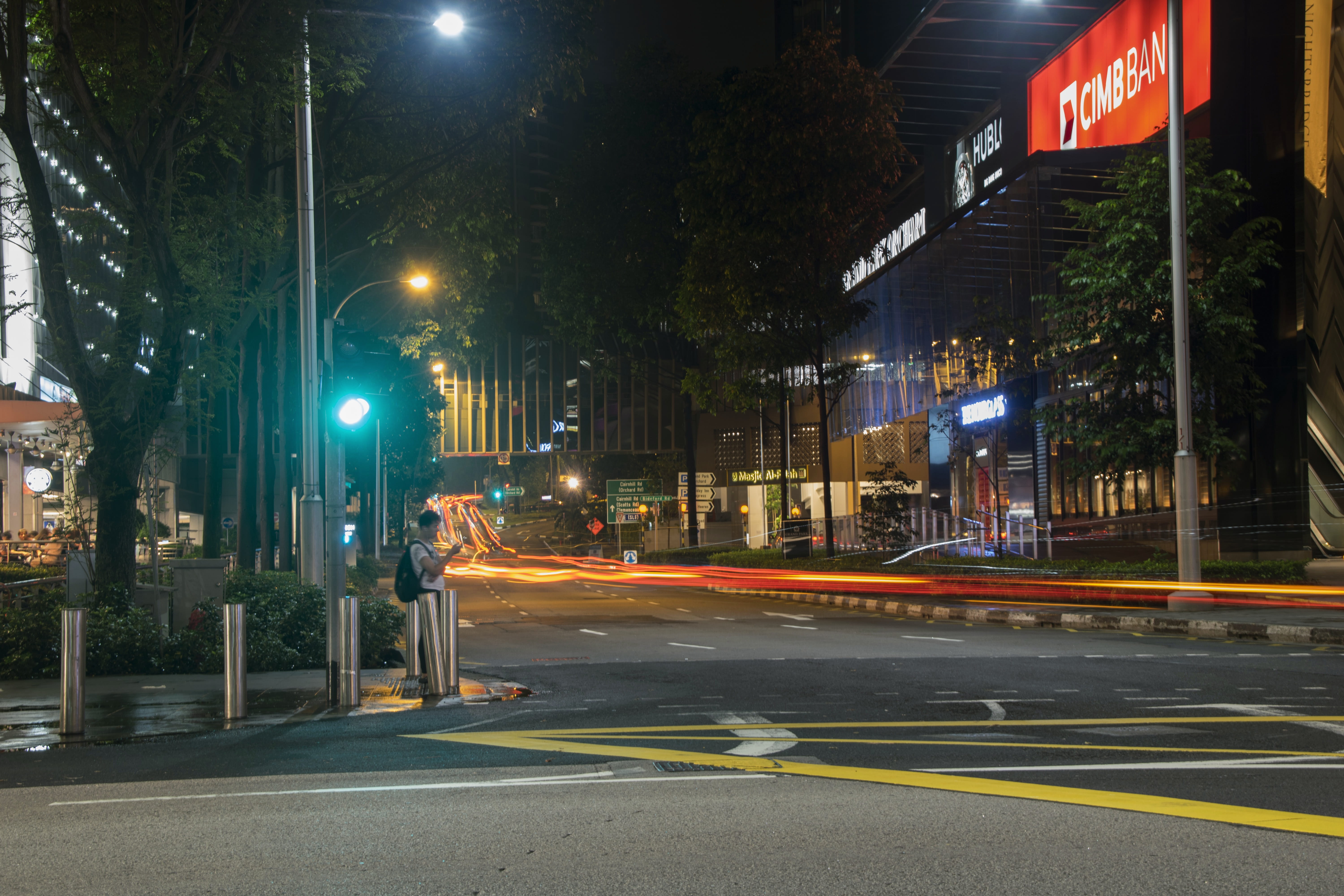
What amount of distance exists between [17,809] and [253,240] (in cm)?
1530

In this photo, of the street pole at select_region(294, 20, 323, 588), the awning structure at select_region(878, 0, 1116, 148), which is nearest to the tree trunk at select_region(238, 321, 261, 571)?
the street pole at select_region(294, 20, 323, 588)

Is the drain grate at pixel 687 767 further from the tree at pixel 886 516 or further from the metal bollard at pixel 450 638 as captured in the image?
the tree at pixel 886 516

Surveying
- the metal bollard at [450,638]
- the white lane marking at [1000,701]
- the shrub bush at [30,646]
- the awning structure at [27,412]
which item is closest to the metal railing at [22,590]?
the shrub bush at [30,646]

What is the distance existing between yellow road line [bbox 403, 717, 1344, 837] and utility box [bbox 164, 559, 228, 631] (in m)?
7.19

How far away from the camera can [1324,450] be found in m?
24.7

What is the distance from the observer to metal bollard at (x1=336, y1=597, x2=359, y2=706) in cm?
1059

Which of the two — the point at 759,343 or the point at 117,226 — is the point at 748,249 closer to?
the point at 759,343

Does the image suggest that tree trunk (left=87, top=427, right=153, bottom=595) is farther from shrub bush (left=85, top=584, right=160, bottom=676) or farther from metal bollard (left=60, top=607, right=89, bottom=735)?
metal bollard (left=60, top=607, right=89, bottom=735)

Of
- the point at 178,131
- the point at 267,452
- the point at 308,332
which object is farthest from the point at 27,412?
A: the point at 308,332

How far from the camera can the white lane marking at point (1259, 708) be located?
8578mm

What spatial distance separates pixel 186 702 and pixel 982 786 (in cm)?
791

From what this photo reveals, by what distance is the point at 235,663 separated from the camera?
10.1m

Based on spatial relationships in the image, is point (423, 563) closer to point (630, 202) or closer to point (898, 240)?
point (630, 202)

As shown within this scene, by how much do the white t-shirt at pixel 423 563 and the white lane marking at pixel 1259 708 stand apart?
7642 millimetres
